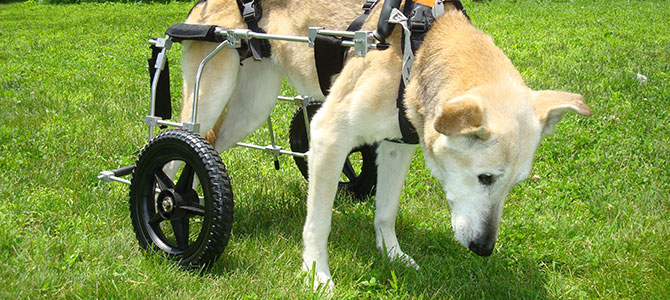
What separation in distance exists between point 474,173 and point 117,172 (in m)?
Result: 2.37

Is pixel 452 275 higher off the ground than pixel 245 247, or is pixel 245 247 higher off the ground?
pixel 245 247

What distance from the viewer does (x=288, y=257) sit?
3.52m

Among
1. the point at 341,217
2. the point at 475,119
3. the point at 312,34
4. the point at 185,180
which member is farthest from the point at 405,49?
the point at 341,217

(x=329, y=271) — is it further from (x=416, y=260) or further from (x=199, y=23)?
(x=199, y=23)

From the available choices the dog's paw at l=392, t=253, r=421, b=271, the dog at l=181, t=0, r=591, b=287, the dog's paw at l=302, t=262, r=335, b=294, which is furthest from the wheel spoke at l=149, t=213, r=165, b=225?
the dog's paw at l=392, t=253, r=421, b=271

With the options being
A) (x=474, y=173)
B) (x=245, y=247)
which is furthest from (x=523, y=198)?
(x=245, y=247)

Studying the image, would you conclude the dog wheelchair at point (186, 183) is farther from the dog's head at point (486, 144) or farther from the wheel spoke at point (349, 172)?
the wheel spoke at point (349, 172)

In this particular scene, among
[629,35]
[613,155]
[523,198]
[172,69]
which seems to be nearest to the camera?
[523,198]

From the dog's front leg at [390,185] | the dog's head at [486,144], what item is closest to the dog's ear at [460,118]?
the dog's head at [486,144]

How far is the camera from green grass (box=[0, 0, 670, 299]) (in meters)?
3.17

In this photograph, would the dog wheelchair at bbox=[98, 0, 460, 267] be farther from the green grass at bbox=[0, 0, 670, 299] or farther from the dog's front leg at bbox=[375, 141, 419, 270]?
the dog's front leg at bbox=[375, 141, 419, 270]

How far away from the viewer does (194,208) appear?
323 centimetres

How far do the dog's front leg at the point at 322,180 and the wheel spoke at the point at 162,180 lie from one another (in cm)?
84

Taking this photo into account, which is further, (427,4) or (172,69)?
(172,69)
